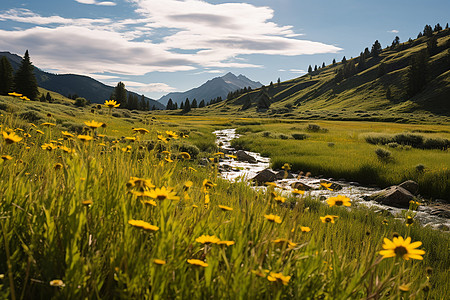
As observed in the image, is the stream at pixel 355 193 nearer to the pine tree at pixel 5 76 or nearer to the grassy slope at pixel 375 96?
the pine tree at pixel 5 76

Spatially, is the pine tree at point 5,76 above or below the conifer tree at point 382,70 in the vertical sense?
below

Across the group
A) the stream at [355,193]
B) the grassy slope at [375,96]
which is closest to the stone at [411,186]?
the stream at [355,193]

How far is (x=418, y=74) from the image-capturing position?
9531cm

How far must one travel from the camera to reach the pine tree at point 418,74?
94.0m

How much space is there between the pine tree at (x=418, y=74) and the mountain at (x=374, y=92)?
74 centimetres

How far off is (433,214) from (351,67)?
159m

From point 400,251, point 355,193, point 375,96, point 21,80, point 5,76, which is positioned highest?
point 375,96

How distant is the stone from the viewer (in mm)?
11070

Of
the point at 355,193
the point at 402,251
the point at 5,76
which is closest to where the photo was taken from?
the point at 402,251

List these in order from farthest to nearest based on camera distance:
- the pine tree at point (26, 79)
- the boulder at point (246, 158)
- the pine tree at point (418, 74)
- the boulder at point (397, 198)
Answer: the pine tree at point (418, 74) → the pine tree at point (26, 79) → the boulder at point (246, 158) → the boulder at point (397, 198)

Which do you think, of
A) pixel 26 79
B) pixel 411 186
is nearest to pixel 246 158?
pixel 411 186

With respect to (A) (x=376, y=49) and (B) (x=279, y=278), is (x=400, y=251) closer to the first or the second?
(B) (x=279, y=278)

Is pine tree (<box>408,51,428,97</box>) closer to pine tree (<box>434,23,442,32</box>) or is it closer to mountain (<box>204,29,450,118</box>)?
mountain (<box>204,29,450,118</box>)

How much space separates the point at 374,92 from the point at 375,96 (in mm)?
4736
